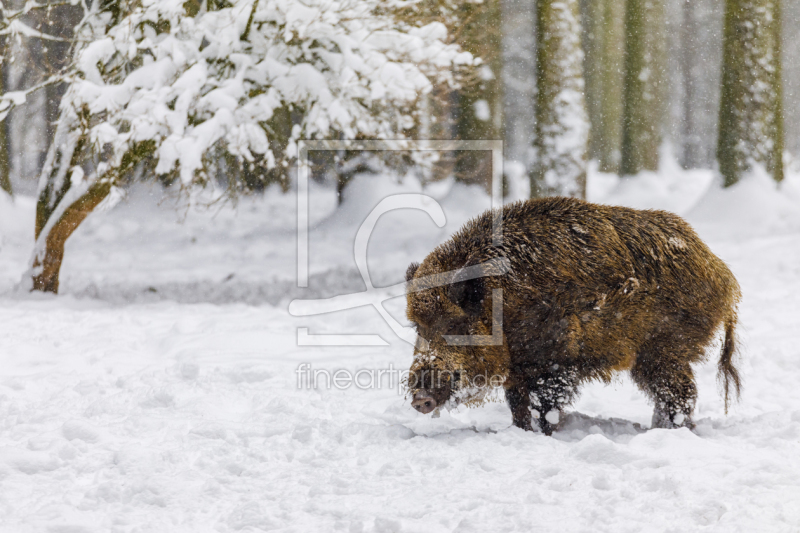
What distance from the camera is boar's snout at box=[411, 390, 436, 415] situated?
3.64 m

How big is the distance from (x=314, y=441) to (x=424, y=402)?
633 millimetres

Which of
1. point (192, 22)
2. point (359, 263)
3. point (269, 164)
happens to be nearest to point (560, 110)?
point (359, 263)

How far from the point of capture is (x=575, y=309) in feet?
12.3

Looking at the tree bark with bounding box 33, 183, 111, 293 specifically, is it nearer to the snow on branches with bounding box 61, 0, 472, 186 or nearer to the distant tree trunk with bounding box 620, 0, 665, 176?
the snow on branches with bounding box 61, 0, 472, 186


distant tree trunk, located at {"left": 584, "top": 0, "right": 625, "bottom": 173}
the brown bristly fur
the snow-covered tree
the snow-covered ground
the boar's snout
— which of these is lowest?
the snow-covered ground

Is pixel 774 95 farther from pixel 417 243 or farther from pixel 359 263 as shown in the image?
pixel 359 263

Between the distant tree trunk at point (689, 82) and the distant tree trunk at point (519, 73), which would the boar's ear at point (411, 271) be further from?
the distant tree trunk at point (689, 82)

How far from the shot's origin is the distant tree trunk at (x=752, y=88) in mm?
10719

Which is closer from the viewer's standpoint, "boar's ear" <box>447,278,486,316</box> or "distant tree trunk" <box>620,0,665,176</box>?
"boar's ear" <box>447,278,486,316</box>

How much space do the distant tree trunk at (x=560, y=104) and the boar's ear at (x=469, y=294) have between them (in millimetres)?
6371

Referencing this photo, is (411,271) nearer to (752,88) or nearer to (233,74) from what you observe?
(233,74)

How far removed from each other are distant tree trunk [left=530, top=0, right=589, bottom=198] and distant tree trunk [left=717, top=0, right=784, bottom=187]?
291 cm

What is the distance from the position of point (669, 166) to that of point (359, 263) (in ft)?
49.6

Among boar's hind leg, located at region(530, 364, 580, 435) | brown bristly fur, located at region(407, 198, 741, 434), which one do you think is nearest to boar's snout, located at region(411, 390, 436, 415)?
brown bristly fur, located at region(407, 198, 741, 434)
